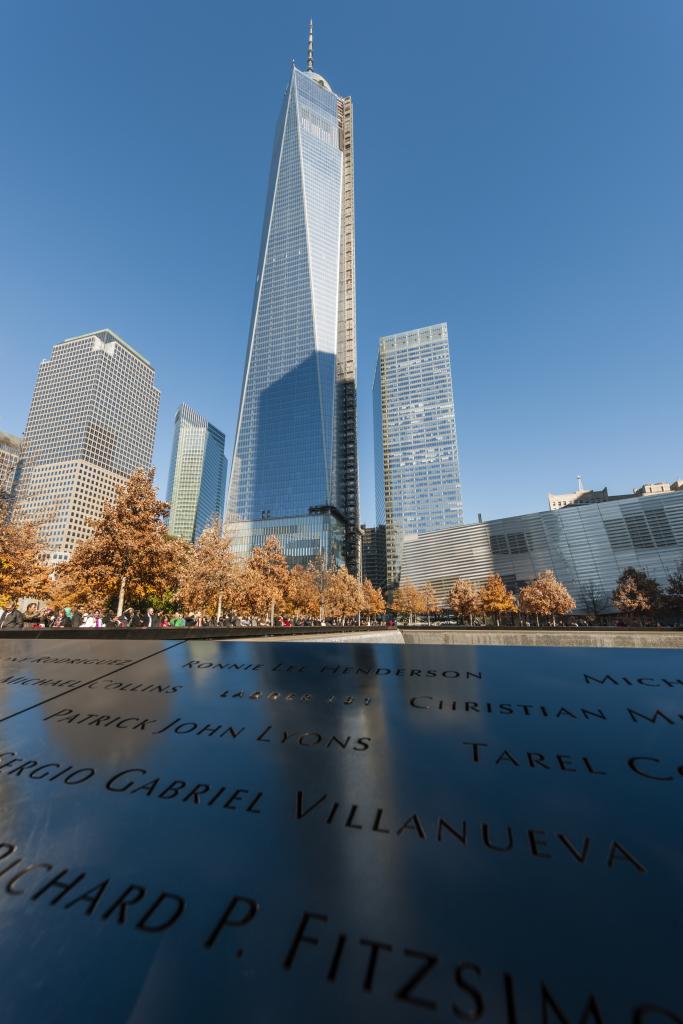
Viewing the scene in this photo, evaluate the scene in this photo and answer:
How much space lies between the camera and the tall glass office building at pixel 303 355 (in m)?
121

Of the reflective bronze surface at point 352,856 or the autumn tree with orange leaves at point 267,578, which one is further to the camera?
the autumn tree with orange leaves at point 267,578

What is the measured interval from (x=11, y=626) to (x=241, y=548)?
107m

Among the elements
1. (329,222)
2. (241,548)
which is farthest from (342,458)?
(329,222)

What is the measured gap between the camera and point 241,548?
122375 millimetres

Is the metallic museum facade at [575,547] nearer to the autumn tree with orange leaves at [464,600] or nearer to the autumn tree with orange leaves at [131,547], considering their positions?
the autumn tree with orange leaves at [464,600]

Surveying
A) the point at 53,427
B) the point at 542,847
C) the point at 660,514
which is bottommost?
the point at 542,847

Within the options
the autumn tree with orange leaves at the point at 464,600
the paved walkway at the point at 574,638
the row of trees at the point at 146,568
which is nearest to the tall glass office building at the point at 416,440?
the autumn tree with orange leaves at the point at 464,600

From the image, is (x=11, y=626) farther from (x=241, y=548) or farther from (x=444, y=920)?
(x=241, y=548)

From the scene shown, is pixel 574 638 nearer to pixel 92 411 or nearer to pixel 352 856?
pixel 352 856

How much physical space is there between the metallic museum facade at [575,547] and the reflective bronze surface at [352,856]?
98213 mm

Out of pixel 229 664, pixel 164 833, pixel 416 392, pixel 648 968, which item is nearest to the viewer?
pixel 648 968

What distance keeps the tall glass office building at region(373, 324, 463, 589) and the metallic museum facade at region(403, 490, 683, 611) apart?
35.5 meters

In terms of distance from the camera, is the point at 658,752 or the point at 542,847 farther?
the point at 658,752

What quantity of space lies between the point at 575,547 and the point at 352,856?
11336 cm
